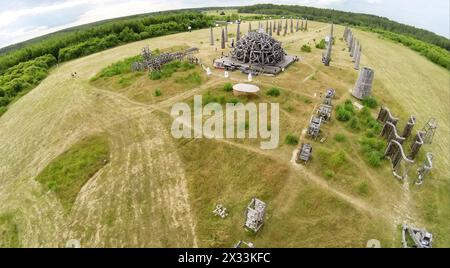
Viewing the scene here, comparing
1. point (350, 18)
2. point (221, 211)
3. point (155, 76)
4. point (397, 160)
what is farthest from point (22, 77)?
point (350, 18)

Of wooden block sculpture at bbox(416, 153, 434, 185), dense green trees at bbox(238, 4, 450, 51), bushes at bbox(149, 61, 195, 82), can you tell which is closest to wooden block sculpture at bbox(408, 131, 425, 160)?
wooden block sculpture at bbox(416, 153, 434, 185)

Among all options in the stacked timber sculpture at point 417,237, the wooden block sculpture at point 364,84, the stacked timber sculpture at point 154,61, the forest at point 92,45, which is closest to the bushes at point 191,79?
the stacked timber sculpture at point 154,61

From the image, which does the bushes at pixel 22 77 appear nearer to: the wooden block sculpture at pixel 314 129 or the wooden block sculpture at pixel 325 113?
the wooden block sculpture at pixel 314 129

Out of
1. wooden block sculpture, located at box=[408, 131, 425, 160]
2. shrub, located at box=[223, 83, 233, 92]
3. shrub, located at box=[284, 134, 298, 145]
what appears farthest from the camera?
shrub, located at box=[223, 83, 233, 92]

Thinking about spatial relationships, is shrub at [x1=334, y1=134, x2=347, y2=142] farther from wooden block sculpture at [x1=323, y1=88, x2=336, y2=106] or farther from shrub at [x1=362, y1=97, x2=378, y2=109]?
shrub at [x1=362, y1=97, x2=378, y2=109]

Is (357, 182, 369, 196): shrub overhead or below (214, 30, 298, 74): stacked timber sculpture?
below
